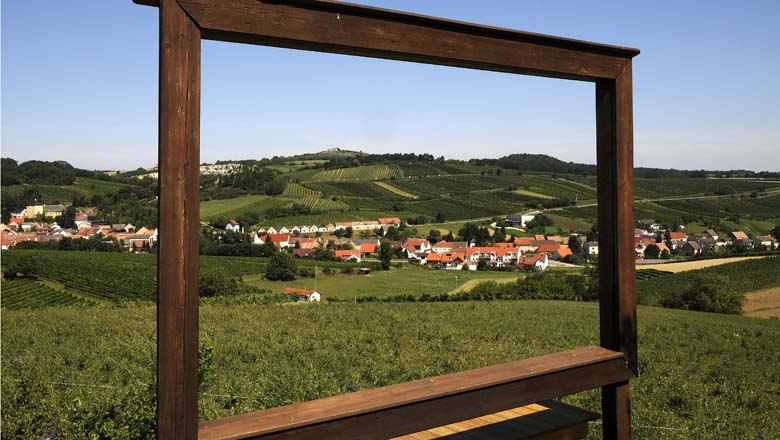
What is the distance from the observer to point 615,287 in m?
2.48

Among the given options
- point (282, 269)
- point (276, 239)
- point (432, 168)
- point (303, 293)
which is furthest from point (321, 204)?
point (303, 293)

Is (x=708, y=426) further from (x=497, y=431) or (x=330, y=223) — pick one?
(x=330, y=223)

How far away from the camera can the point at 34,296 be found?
24625 mm

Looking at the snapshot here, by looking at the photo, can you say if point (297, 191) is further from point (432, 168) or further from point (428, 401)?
point (428, 401)

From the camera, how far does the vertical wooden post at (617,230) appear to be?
2.46 m

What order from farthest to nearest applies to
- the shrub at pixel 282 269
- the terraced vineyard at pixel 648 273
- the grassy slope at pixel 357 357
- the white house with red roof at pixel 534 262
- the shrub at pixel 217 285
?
1. the white house with red roof at pixel 534 262
2. the terraced vineyard at pixel 648 273
3. the shrub at pixel 282 269
4. the shrub at pixel 217 285
5. the grassy slope at pixel 357 357

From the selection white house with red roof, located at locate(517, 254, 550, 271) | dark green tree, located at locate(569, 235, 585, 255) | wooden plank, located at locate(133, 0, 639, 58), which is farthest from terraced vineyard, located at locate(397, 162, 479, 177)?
wooden plank, located at locate(133, 0, 639, 58)

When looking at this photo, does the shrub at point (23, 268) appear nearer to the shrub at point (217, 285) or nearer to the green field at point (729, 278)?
the shrub at point (217, 285)

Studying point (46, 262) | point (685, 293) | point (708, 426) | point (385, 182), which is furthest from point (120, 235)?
point (708, 426)

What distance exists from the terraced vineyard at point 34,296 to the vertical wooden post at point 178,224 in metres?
24.1

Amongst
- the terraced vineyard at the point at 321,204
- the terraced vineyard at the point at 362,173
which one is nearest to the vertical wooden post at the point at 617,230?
the terraced vineyard at the point at 321,204

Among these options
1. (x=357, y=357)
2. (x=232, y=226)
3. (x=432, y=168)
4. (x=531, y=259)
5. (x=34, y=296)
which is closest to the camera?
(x=357, y=357)

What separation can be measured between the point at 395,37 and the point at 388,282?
26.8 m

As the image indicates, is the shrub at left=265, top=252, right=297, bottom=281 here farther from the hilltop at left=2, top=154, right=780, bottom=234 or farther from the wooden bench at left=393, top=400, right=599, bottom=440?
the wooden bench at left=393, top=400, right=599, bottom=440
